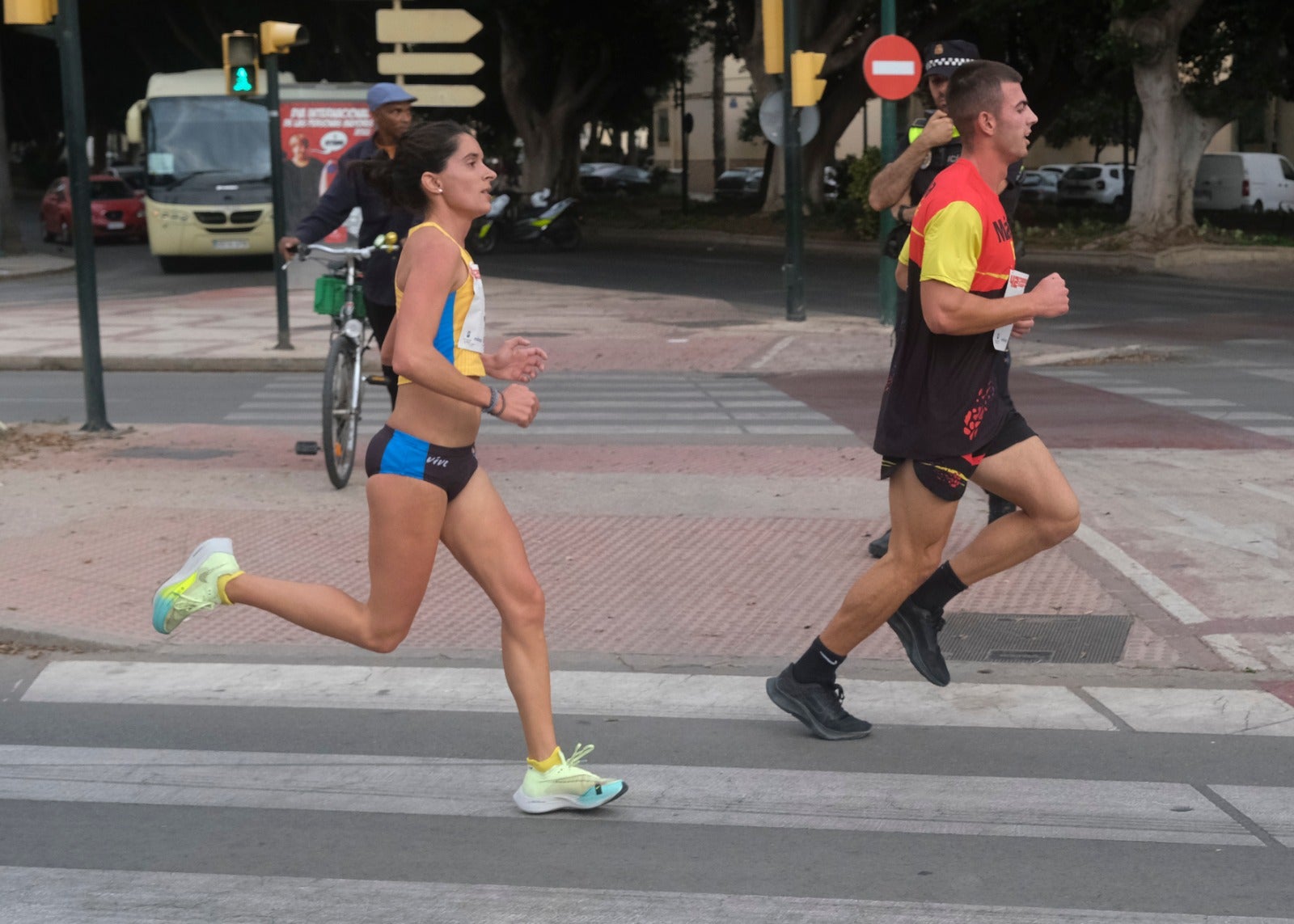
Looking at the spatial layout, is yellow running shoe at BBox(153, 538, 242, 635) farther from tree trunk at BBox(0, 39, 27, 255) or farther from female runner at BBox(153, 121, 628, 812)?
tree trunk at BBox(0, 39, 27, 255)

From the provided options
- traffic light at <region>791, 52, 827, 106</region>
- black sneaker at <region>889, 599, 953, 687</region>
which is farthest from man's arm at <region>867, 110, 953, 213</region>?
traffic light at <region>791, 52, 827, 106</region>

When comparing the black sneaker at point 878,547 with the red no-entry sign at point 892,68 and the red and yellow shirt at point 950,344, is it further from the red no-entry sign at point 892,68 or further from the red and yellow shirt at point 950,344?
the red no-entry sign at point 892,68

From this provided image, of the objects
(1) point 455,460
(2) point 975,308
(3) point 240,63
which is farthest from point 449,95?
(1) point 455,460

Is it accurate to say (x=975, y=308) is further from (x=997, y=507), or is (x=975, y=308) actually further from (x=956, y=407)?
(x=997, y=507)

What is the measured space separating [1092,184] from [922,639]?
155 feet

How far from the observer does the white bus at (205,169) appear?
97.0 feet

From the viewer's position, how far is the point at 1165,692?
5.49m

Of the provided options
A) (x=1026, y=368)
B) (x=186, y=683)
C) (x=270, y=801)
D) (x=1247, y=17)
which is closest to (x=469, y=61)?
(x=1026, y=368)

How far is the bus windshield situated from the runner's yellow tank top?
86.8ft

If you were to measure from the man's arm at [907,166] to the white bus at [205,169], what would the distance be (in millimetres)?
24408

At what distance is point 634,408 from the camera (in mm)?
12578

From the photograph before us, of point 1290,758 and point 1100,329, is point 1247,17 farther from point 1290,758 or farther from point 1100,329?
point 1290,758

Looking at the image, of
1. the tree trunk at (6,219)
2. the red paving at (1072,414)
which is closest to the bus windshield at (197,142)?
the tree trunk at (6,219)

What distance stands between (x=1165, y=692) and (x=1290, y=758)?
0.70 meters
